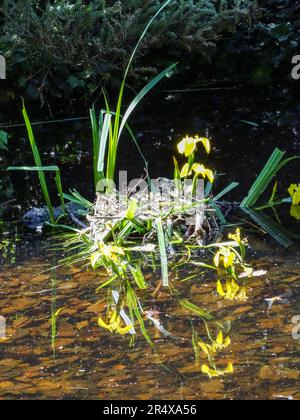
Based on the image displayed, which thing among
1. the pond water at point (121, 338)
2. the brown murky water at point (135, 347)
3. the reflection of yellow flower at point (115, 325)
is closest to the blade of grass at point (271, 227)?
the pond water at point (121, 338)

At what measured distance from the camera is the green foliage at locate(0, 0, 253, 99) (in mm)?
4125

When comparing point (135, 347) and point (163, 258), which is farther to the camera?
point (163, 258)

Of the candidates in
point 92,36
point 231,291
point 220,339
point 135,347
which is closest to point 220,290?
point 231,291

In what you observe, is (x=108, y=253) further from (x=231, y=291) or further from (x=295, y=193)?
(x=295, y=193)

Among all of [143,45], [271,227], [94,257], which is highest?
[143,45]

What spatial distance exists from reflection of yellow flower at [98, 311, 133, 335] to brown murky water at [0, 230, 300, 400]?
2 cm

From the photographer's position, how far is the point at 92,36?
436cm

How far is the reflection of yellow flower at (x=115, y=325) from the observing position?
2152 millimetres

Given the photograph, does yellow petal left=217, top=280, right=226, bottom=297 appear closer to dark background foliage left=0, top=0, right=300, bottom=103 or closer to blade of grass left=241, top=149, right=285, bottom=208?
blade of grass left=241, top=149, right=285, bottom=208

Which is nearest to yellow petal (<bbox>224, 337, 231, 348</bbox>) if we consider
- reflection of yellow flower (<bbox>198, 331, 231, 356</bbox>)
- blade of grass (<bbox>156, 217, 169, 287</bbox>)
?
reflection of yellow flower (<bbox>198, 331, 231, 356</bbox>)

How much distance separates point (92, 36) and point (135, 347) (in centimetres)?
266

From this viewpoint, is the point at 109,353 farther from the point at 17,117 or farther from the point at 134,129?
the point at 17,117

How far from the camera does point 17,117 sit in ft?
14.6

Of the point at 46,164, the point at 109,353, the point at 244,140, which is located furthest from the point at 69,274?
the point at 244,140
